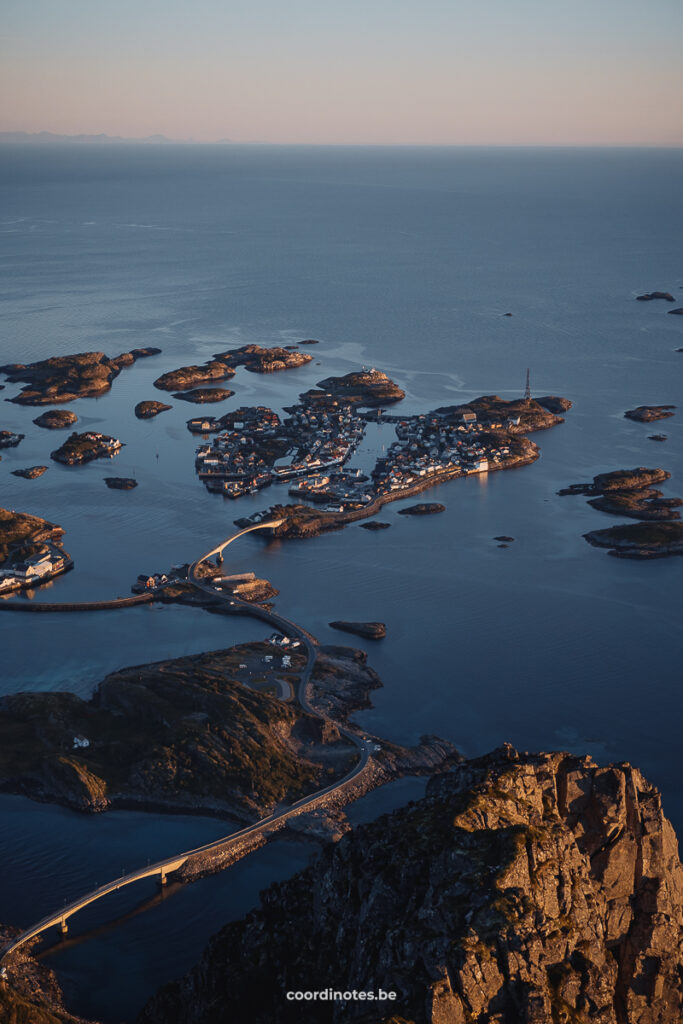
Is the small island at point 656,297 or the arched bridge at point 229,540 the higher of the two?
the small island at point 656,297

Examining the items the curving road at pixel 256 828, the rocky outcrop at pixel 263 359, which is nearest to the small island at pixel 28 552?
the curving road at pixel 256 828

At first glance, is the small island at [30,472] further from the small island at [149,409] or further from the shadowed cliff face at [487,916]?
the shadowed cliff face at [487,916]

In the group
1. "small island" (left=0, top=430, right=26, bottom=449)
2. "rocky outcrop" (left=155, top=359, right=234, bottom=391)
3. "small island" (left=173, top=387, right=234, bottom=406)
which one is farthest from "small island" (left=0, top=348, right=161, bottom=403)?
"small island" (left=0, top=430, right=26, bottom=449)

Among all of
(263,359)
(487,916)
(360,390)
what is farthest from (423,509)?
(487,916)

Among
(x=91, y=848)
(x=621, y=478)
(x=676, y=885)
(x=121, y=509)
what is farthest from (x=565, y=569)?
(x=676, y=885)

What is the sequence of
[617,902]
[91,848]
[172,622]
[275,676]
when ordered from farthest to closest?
1. [172,622]
2. [275,676]
3. [91,848]
4. [617,902]

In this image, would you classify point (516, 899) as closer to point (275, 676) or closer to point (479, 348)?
point (275, 676)
